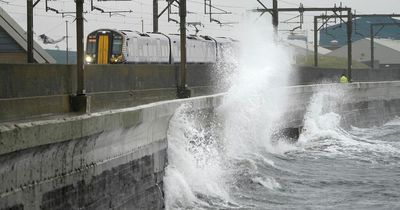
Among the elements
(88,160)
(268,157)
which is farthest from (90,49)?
(88,160)

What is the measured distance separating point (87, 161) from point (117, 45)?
20.7 meters

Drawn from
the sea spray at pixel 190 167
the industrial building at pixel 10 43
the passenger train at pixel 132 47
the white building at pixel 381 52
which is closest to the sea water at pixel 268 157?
the sea spray at pixel 190 167

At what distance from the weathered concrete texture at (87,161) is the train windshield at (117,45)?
54.7 ft

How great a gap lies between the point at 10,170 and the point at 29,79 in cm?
293

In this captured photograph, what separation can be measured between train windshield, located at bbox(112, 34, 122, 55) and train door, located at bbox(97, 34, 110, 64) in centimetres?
43

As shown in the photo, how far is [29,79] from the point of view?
9805 millimetres

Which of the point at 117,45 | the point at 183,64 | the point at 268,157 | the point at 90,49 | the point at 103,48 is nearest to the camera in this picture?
the point at 183,64

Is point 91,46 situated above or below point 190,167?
above

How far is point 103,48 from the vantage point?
1188 inches

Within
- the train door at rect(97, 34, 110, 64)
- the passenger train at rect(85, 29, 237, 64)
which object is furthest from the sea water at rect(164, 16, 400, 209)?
the train door at rect(97, 34, 110, 64)

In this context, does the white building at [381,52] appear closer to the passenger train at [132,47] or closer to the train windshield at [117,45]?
the passenger train at [132,47]

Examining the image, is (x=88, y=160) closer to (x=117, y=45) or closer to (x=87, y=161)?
(x=87, y=161)

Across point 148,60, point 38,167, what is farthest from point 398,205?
point 148,60

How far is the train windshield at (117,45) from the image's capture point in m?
29.2
